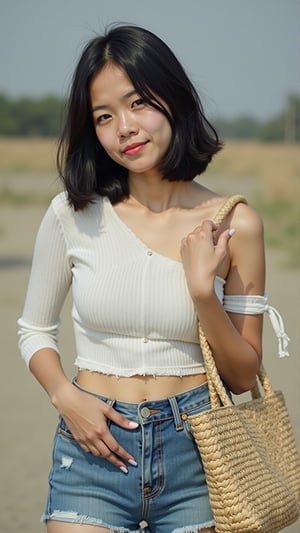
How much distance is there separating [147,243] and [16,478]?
3.12 meters

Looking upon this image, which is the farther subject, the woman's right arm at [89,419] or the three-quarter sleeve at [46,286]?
the three-quarter sleeve at [46,286]

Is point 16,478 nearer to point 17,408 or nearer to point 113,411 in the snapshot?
point 17,408

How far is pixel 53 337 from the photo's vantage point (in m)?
3.10

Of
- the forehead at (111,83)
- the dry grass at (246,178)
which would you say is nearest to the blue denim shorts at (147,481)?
the forehead at (111,83)

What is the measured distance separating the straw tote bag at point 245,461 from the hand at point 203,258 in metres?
0.10

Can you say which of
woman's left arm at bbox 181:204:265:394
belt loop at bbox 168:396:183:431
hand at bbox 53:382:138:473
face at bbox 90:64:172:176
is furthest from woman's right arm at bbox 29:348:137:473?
face at bbox 90:64:172:176

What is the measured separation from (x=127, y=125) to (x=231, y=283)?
20.3 inches

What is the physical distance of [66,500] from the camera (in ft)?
9.31

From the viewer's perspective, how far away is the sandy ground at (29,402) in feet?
17.9

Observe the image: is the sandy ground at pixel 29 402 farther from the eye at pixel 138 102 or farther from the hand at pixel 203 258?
the eye at pixel 138 102

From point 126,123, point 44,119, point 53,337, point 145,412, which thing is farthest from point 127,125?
point 44,119

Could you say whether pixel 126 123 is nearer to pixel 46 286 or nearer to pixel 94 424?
pixel 46 286

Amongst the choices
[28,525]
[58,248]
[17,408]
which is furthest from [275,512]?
[17,408]

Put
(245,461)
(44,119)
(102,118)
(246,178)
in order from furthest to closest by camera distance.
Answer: (44,119), (246,178), (102,118), (245,461)
